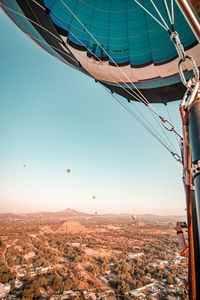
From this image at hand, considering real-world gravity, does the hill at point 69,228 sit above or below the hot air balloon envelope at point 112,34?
below

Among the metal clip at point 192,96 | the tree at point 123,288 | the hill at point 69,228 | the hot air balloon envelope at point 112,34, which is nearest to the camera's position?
the metal clip at point 192,96

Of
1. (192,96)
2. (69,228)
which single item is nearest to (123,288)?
(192,96)

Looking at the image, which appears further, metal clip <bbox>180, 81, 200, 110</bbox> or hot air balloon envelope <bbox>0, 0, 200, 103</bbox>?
hot air balloon envelope <bbox>0, 0, 200, 103</bbox>

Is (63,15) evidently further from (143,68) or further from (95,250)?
(95,250)

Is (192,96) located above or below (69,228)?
above

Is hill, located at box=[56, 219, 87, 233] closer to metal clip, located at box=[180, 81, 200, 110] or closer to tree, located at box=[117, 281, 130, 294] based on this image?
tree, located at box=[117, 281, 130, 294]

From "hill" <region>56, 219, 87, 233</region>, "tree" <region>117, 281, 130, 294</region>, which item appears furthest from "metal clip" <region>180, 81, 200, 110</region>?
"hill" <region>56, 219, 87, 233</region>

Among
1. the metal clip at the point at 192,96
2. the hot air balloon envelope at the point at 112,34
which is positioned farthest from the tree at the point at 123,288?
the metal clip at the point at 192,96

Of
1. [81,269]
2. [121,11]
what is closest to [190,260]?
[121,11]

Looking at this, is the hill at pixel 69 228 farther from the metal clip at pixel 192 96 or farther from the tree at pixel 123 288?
the metal clip at pixel 192 96

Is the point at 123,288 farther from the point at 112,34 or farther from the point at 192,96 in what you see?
the point at 112,34

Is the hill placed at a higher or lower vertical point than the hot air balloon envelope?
lower
